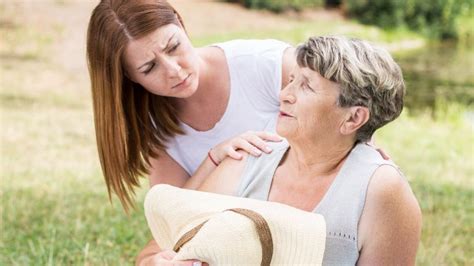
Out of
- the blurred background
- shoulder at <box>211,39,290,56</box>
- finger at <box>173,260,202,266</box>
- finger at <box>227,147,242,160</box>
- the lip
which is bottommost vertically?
the blurred background

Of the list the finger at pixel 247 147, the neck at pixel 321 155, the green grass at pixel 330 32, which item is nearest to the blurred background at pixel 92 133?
the green grass at pixel 330 32

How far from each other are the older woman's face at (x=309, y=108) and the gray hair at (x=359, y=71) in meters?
0.02

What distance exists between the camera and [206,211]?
236 centimetres

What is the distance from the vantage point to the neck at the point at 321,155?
2469 mm

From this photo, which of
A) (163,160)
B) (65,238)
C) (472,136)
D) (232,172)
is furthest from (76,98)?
(232,172)

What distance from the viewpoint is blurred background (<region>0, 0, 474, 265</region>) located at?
13.8 ft

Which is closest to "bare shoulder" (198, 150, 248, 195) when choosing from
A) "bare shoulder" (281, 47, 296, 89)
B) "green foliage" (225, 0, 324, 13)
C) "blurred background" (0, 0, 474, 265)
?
"bare shoulder" (281, 47, 296, 89)

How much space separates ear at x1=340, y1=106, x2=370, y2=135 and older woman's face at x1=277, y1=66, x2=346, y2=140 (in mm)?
17

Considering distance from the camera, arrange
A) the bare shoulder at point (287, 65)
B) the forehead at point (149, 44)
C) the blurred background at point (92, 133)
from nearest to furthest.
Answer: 1. the forehead at point (149, 44)
2. the bare shoulder at point (287, 65)
3. the blurred background at point (92, 133)

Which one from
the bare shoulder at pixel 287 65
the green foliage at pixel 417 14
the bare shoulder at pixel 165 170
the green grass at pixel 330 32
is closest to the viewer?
the bare shoulder at pixel 287 65

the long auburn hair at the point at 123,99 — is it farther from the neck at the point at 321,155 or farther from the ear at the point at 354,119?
the ear at the point at 354,119

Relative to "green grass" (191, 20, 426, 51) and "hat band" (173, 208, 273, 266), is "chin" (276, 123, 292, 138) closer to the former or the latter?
"hat band" (173, 208, 273, 266)

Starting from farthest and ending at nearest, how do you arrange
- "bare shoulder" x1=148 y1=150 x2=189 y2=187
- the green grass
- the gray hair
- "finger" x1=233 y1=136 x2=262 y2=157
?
the green grass → "bare shoulder" x1=148 y1=150 x2=189 y2=187 → "finger" x1=233 y1=136 x2=262 y2=157 → the gray hair

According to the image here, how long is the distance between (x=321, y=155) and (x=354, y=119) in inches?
6.4
